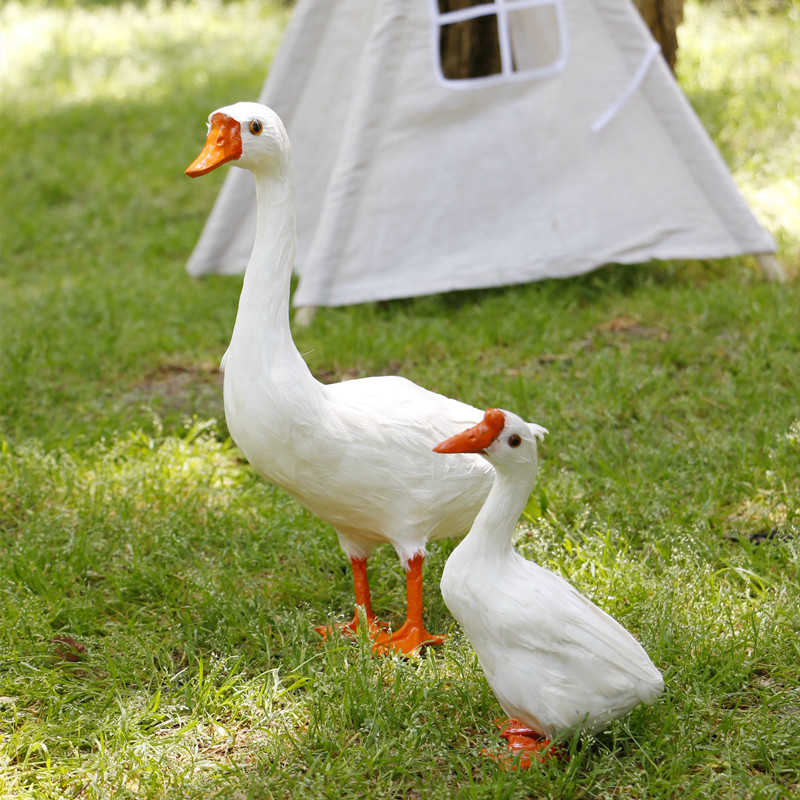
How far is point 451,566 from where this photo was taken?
8.13 ft

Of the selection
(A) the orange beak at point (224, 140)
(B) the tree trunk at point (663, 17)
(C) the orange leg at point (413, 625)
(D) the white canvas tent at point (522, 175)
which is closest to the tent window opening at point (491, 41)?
(D) the white canvas tent at point (522, 175)

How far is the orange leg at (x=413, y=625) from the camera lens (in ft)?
9.73

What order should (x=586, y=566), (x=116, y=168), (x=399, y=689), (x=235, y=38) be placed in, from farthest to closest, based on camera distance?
(x=235, y=38)
(x=116, y=168)
(x=586, y=566)
(x=399, y=689)

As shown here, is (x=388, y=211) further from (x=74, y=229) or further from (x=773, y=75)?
(x=773, y=75)

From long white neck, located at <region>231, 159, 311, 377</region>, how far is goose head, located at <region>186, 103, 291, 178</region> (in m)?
0.06

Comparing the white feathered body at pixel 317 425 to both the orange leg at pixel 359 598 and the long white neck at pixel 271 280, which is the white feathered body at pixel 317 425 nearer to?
the long white neck at pixel 271 280

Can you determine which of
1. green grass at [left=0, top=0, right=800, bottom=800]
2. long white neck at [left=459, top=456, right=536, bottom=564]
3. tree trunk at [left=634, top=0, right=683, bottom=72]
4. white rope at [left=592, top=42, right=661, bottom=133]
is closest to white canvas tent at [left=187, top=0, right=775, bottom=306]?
white rope at [left=592, top=42, right=661, bottom=133]

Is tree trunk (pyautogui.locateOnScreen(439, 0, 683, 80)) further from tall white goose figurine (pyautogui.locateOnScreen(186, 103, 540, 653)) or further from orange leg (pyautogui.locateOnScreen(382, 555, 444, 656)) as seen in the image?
orange leg (pyautogui.locateOnScreen(382, 555, 444, 656))

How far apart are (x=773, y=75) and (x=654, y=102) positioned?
3.88 metres

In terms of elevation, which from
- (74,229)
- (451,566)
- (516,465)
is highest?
(516,465)

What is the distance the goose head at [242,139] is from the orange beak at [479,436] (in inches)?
39.3

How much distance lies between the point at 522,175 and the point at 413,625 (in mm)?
3520

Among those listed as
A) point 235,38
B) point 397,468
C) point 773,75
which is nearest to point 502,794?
point 397,468

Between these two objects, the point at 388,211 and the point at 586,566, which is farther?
the point at 388,211
